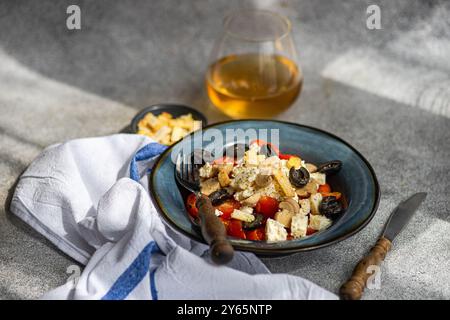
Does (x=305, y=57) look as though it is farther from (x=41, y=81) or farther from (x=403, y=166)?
(x=41, y=81)

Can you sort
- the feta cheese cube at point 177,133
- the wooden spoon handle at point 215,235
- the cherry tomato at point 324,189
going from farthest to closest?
the feta cheese cube at point 177,133
the cherry tomato at point 324,189
the wooden spoon handle at point 215,235

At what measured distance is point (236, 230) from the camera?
110cm

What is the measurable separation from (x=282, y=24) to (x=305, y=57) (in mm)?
347

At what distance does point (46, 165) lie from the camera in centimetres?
126

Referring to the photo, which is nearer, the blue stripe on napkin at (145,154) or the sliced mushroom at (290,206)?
the sliced mushroom at (290,206)

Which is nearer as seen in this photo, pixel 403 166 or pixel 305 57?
pixel 403 166

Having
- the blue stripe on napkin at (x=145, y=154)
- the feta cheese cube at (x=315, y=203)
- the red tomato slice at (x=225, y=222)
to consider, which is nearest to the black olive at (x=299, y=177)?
the feta cheese cube at (x=315, y=203)

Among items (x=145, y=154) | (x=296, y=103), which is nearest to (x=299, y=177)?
(x=145, y=154)

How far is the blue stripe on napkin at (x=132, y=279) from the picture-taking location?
103cm

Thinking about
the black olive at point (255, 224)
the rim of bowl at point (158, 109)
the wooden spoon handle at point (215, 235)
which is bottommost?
the rim of bowl at point (158, 109)

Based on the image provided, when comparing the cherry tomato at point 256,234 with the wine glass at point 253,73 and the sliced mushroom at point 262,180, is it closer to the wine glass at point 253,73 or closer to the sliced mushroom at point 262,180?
the sliced mushroom at point 262,180

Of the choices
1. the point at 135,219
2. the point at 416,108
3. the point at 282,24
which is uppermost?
the point at 282,24

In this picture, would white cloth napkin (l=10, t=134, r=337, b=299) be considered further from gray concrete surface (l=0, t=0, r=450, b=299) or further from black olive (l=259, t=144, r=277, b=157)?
black olive (l=259, t=144, r=277, b=157)
